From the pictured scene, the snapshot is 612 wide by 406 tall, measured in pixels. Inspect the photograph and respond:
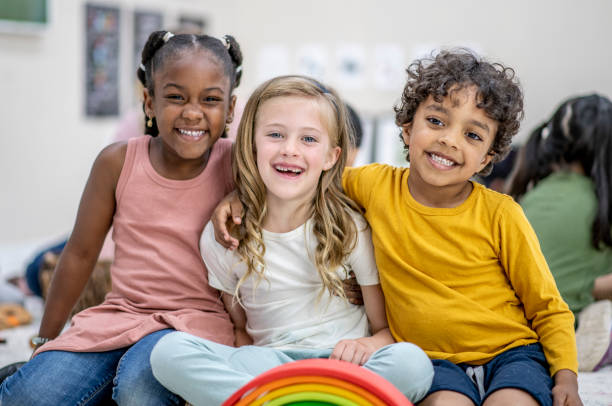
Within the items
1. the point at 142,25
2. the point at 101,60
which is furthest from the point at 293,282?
the point at 142,25

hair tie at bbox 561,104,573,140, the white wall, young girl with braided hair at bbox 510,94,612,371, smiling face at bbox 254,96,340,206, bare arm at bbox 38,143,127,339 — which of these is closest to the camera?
smiling face at bbox 254,96,340,206

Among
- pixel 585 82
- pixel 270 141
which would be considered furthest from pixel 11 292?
pixel 585 82

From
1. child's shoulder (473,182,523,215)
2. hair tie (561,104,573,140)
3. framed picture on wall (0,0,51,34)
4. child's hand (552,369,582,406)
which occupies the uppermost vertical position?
framed picture on wall (0,0,51,34)

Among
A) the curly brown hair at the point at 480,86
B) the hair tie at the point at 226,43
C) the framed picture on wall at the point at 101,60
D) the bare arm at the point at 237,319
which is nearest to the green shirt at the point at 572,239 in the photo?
the curly brown hair at the point at 480,86

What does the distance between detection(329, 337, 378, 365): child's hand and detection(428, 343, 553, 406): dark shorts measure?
0.45 feet

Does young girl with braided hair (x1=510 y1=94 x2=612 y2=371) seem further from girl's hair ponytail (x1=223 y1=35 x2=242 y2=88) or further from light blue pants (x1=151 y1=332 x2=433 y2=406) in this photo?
girl's hair ponytail (x1=223 y1=35 x2=242 y2=88)

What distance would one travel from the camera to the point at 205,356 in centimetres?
123

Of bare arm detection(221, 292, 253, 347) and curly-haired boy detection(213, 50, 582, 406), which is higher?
curly-haired boy detection(213, 50, 582, 406)

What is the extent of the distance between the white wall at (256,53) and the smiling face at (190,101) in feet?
7.30

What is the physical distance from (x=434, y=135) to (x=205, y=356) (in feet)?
2.07

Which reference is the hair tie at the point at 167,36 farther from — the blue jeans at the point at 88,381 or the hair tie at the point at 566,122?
the hair tie at the point at 566,122

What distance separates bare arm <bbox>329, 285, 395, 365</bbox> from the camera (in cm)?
129

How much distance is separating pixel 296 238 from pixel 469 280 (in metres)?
0.37

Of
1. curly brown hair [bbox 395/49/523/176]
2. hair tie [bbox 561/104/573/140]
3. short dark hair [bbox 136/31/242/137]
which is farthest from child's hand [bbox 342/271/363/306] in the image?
hair tie [bbox 561/104/573/140]
